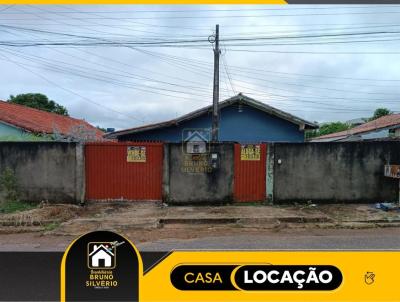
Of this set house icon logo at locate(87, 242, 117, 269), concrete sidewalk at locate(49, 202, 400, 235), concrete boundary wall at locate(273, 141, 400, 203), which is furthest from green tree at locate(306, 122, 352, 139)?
house icon logo at locate(87, 242, 117, 269)

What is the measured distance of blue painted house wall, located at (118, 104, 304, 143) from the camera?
17.1 m

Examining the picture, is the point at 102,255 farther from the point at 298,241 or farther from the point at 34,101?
the point at 34,101

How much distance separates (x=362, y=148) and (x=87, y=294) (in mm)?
9731

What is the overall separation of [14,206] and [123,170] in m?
3.01

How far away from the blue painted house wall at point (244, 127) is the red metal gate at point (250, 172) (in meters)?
6.78

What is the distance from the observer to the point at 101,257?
7.32 feet

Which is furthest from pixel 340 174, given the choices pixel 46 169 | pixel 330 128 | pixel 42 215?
pixel 330 128

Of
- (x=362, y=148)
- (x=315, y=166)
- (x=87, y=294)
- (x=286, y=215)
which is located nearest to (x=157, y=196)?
(x=286, y=215)

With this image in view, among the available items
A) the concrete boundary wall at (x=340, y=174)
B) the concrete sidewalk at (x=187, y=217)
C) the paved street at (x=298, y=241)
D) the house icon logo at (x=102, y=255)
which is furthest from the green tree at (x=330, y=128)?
the house icon logo at (x=102, y=255)

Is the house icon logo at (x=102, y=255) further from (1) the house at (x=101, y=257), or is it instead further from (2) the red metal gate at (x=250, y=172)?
(2) the red metal gate at (x=250, y=172)

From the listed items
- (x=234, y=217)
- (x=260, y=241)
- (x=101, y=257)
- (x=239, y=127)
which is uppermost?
(x=239, y=127)

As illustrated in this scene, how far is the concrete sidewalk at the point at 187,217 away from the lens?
8077 mm

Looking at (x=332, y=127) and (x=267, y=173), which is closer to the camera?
(x=267, y=173)

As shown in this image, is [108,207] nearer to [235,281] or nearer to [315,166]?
[315,166]
